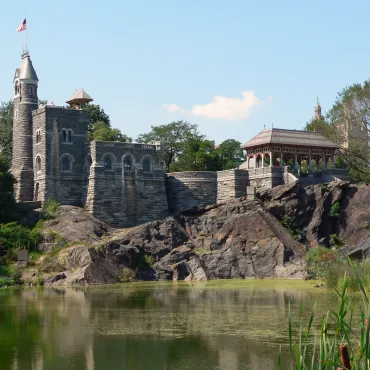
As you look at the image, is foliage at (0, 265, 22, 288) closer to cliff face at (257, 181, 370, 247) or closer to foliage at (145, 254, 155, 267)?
foliage at (145, 254, 155, 267)

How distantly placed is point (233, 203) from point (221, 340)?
34.5m

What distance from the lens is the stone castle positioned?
66.4 m

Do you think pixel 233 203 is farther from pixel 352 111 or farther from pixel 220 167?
pixel 220 167

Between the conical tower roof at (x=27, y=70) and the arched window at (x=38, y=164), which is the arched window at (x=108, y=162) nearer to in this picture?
the arched window at (x=38, y=164)

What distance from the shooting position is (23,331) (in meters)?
33.8

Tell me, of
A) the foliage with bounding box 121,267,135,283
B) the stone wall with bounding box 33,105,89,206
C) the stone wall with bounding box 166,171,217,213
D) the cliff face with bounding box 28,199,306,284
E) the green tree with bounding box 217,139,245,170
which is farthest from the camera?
the green tree with bounding box 217,139,245,170

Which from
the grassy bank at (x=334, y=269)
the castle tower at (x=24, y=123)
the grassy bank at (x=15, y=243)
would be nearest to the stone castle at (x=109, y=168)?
the castle tower at (x=24, y=123)

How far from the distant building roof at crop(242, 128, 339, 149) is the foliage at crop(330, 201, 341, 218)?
20.5ft

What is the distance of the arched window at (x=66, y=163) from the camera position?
67.4 meters

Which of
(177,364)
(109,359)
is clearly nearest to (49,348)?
(109,359)

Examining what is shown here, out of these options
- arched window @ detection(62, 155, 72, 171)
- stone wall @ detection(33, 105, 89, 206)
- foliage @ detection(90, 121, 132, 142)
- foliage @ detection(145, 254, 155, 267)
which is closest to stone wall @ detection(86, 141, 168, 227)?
stone wall @ detection(33, 105, 89, 206)

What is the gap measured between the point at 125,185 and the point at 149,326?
33451 millimetres

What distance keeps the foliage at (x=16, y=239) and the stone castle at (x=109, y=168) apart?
6.09 m

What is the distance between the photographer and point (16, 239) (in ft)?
193
